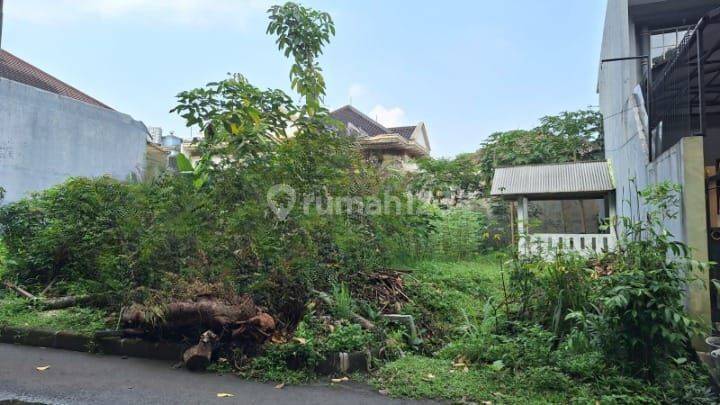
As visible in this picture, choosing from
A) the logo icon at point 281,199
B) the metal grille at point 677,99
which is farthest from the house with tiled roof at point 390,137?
the logo icon at point 281,199

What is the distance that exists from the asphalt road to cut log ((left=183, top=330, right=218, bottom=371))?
95 mm

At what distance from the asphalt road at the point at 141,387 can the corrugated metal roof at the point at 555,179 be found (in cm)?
715

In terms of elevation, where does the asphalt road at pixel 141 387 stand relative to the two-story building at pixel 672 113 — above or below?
below

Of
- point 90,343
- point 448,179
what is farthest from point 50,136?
point 448,179

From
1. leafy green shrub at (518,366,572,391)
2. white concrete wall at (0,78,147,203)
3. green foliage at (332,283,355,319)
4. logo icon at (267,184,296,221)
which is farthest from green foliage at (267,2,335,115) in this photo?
white concrete wall at (0,78,147,203)

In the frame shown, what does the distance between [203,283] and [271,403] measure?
173 centimetres

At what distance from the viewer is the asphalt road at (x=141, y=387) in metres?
3.53

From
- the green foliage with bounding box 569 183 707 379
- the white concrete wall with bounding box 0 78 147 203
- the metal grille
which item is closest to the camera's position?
the green foliage with bounding box 569 183 707 379

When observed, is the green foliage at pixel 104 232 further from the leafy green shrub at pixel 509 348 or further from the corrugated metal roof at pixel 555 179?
the corrugated metal roof at pixel 555 179

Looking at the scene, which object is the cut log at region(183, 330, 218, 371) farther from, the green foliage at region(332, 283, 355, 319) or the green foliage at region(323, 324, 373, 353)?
the green foliage at region(332, 283, 355, 319)

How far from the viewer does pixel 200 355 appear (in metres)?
4.11

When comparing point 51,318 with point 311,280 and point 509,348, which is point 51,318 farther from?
point 509,348

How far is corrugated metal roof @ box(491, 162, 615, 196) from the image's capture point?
393 inches

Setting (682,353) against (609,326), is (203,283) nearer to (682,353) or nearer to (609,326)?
(609,326)
